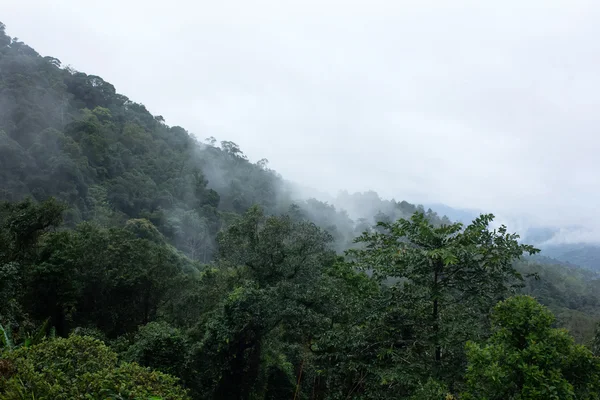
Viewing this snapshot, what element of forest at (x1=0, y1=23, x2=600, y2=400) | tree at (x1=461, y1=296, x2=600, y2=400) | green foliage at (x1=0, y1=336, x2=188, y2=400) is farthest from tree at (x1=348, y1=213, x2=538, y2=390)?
green foliage at (x1=0, y1=336, x2=188, y2=400)

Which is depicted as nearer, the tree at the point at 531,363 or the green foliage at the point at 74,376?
the green foliage at the point at 74,376

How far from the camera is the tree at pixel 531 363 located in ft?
13.9

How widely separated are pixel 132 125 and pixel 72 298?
144ft

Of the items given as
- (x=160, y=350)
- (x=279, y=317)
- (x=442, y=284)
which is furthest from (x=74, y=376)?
(x=279, y=317)

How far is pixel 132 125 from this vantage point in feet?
171

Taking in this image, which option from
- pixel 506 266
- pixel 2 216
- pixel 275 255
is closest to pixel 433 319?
pixel 506 266

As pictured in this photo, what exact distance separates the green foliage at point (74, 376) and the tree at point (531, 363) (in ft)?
12.6

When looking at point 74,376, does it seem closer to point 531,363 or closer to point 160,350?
point 531,363

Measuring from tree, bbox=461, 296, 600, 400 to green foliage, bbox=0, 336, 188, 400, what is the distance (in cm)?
384

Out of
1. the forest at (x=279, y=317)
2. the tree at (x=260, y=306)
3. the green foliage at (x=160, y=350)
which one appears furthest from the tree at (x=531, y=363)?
the green foliage at (x=160, y=350)

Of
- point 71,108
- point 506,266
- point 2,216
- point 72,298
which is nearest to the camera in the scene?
point 506,266

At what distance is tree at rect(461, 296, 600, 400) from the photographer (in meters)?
4.25

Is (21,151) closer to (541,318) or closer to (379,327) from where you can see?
(379,327)

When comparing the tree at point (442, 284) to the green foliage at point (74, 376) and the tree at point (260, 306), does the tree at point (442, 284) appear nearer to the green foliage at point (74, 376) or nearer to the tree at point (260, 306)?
the green foliage at point (74, 376)
